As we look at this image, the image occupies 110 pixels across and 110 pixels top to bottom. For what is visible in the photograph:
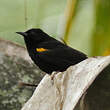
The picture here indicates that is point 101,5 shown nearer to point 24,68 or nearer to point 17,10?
point 24,68

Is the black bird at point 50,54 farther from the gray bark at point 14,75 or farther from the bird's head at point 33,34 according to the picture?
the gray bark at point 14,75

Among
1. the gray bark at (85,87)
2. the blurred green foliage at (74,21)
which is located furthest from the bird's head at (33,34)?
the gray bark at (85,87)

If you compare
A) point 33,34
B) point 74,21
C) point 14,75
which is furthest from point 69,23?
point 14,75

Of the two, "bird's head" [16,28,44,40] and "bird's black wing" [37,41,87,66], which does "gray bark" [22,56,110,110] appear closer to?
"bird's black wing" [37,41,87,66]

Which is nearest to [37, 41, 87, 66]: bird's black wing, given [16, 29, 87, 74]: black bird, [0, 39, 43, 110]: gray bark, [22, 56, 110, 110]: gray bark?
[16, 29, 87, 74]: black bird

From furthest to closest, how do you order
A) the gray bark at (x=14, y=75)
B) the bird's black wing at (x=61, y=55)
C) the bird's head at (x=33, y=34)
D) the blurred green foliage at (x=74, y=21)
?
the bird's head at (x=33, y=34) → the gray bark at (x=14, y=75) → the bird's black wing at (x=61, y=55) → the blurred green foliage at (x=74, y=21)

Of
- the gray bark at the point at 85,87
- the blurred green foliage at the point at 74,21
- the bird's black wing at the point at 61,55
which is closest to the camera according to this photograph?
the gray bark at the point at 85,87
